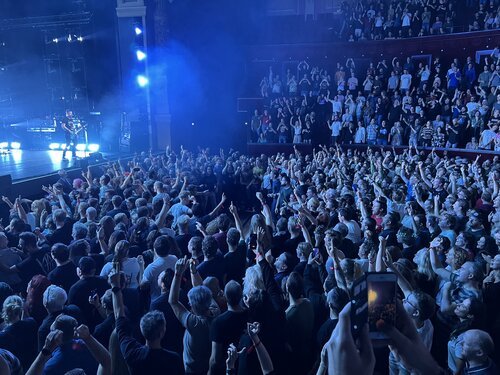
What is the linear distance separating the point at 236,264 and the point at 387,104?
12915 mm

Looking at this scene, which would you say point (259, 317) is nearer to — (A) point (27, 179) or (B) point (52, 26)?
(A) point (27, 179)

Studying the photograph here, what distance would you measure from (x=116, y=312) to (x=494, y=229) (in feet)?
14.4

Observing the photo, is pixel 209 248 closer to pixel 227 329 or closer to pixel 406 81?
pixel 227 329

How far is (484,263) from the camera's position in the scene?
15.0ft

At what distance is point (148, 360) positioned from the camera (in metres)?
2.87

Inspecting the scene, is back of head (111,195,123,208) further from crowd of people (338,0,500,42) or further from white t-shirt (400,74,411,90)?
crowd of people (338,0,500,42)

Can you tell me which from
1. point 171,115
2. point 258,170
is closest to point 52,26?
point 171,115

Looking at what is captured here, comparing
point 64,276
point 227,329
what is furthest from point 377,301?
point 64,276

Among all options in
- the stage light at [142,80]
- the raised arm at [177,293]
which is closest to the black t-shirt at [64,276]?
the raised arm at [177,293]

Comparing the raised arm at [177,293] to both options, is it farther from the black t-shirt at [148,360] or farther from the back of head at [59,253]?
the back of head at [59,253]

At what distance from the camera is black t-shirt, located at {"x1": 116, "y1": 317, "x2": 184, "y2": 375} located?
2855 mm

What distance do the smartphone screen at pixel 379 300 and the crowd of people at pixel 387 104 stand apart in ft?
41.2

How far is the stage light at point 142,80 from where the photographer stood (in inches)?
674

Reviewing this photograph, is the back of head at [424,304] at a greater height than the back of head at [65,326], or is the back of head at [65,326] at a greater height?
the back of head at [424,304]
